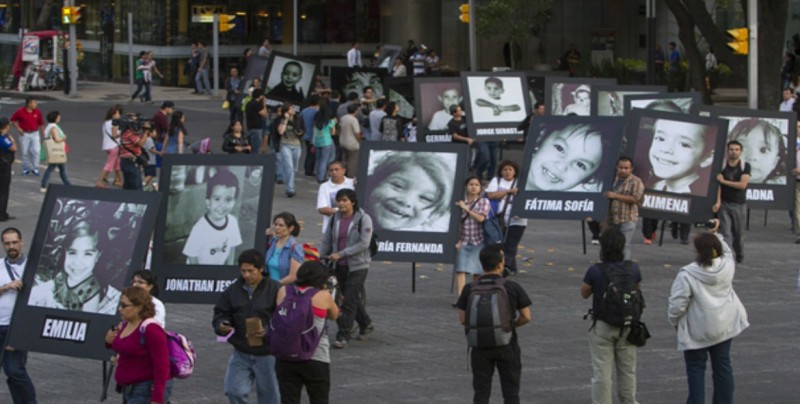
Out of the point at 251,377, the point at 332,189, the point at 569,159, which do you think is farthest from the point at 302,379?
the point at 569,159

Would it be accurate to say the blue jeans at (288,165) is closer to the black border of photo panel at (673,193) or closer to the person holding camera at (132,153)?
the person holding camera at (132,153)

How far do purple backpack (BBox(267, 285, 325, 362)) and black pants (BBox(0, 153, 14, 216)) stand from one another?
1350 cm

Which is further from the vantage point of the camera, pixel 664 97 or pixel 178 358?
pixel 664 97

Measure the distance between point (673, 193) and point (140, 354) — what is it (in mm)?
10720

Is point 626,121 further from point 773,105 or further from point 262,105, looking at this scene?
point 773,105

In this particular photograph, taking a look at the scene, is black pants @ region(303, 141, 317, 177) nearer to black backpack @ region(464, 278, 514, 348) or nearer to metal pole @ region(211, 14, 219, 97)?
metal pole @ region(211, 14, 219, 97)

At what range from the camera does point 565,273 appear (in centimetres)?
1827

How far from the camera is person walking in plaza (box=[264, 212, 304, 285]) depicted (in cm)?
1228

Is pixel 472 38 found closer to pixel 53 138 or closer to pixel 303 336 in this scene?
pixel 53 138

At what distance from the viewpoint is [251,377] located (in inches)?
419

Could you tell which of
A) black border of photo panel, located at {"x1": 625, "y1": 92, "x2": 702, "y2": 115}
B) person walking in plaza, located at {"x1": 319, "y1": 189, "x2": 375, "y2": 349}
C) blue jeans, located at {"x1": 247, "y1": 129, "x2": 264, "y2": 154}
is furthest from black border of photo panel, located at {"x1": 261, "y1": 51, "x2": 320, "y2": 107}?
person walking in plaza, located at {"x1": 319, "y1": 189, "x2": 375, "y2": 349}

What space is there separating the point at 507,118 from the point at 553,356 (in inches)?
511

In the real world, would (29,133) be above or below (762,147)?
below

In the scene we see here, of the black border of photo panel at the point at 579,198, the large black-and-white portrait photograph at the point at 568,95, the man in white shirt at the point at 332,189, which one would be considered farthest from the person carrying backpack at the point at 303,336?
the large black-and-white portrait photograph at the point at 568,95
